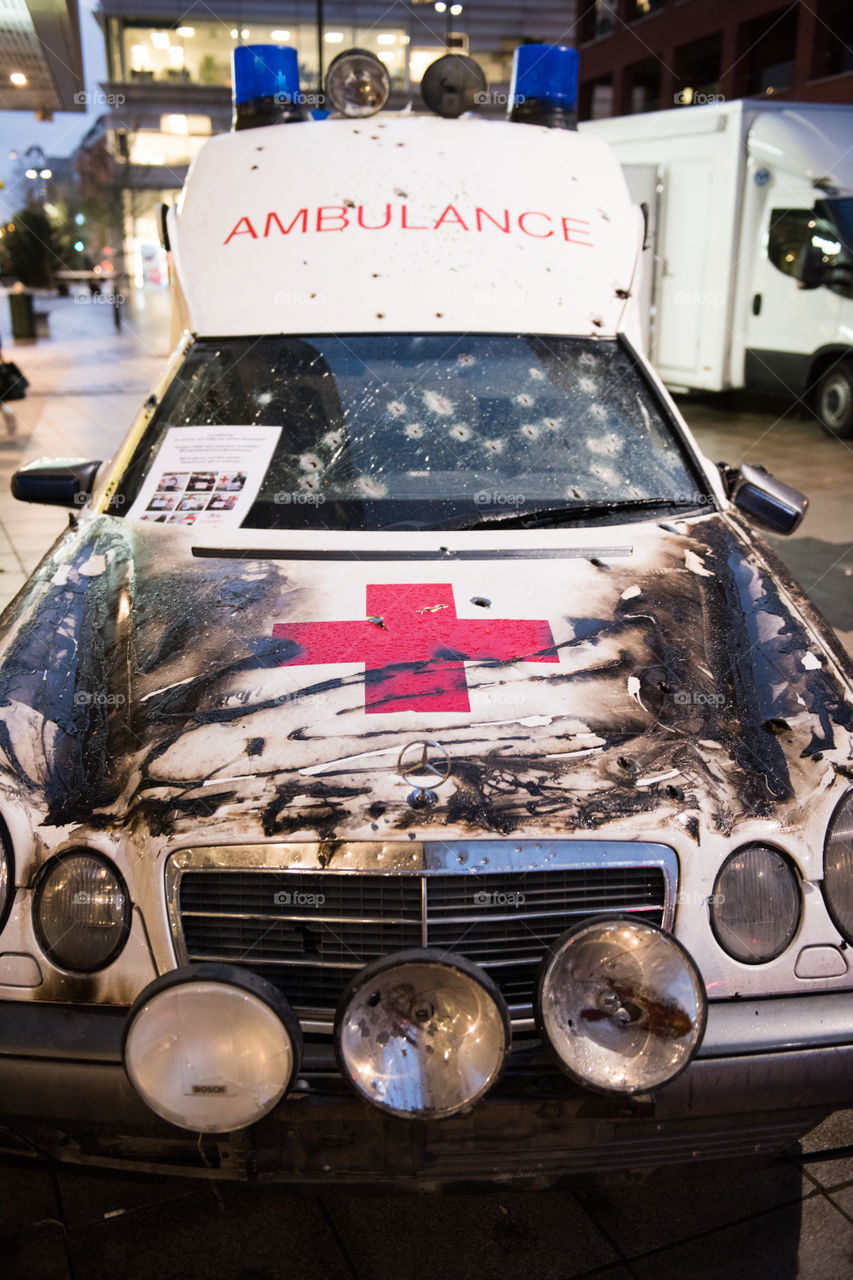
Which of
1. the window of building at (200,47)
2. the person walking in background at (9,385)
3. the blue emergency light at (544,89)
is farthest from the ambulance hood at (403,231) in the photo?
the window of building at (200,47)

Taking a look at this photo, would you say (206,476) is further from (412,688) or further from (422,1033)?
(422,1033)

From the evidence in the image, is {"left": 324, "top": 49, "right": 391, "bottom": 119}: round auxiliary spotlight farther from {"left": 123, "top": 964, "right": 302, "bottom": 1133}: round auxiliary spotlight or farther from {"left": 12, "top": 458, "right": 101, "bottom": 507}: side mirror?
{"left": 123, "top": 964, "right": 302, "bottom": 1133}: round auxiliary spotlight

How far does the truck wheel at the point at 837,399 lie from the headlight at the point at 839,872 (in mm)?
11043

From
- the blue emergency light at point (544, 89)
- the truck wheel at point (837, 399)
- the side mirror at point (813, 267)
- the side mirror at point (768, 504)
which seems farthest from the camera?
the truck wheel at point (837, 399)

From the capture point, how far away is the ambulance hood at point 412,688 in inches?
97.0

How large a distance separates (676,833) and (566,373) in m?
2.17

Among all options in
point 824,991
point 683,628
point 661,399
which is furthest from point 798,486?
point 824,991

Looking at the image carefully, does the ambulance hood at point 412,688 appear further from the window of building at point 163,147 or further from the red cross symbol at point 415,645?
the window of building at point 163,147

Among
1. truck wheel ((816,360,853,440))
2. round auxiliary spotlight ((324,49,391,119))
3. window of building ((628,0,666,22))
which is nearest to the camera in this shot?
round auxiliary spotlight ((324,49,391,119))

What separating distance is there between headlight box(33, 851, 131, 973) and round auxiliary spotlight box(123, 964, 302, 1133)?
0.29 m

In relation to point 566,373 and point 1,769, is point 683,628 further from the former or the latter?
point 1,769

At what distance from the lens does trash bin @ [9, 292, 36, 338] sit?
958 inches

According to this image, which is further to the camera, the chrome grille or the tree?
the tree

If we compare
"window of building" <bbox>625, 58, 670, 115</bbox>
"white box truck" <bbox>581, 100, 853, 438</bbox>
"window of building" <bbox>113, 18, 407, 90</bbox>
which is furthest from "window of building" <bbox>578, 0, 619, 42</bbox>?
"white box truck" <bbox>581, 100, 853, 438</bbox>
